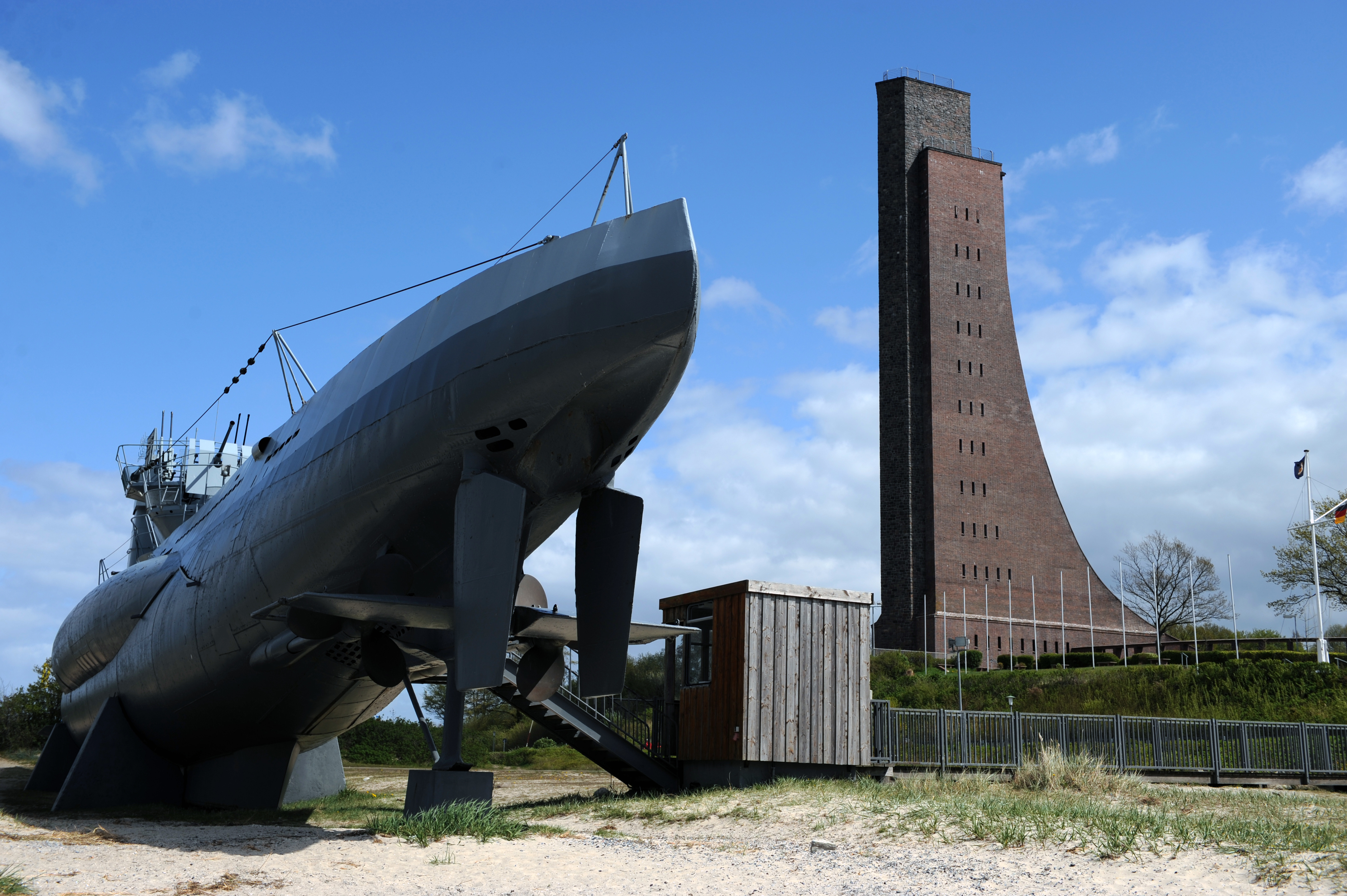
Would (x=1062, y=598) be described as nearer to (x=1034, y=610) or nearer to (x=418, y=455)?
(x=1034, y=610)

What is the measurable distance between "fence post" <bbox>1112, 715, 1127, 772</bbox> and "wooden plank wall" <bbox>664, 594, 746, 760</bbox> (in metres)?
8.08

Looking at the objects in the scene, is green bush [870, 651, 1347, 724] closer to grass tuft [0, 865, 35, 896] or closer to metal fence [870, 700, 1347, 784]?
metal fence [870, 700, 1347, 784]

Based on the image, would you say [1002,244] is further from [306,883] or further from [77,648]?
[306,883]

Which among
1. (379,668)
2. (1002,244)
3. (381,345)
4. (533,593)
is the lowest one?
(379,668)

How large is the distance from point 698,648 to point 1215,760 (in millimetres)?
10813

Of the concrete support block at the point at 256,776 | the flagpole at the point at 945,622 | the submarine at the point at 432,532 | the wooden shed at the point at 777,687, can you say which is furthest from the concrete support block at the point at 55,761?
the flagpole at the point at 945,622

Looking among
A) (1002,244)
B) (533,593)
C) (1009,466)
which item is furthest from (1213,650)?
(533,593)

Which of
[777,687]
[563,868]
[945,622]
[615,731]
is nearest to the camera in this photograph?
[563,868]

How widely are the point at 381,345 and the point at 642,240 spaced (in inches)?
178

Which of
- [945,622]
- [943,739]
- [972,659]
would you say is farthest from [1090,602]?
[943,739]

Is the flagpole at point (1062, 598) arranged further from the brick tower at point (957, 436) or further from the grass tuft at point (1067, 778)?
the grass tuft at point (1067, 778)

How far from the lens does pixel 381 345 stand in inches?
496

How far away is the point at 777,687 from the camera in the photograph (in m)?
17.5

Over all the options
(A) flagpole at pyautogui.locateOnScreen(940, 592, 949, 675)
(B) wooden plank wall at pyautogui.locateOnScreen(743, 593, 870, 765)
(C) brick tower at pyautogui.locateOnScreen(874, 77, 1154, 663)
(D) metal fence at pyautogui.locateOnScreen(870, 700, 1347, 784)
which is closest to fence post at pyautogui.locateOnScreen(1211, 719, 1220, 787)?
(D) metal fence at pyautogui.locateOnScreen(870, 700, 1347, 784)
